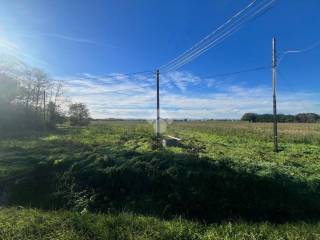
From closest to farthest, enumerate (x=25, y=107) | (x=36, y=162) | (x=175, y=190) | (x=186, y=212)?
1. (x=186, y=212)
2. (x=175, y=190)
3. (x=36, y=162)
4. (x=25, y=107)

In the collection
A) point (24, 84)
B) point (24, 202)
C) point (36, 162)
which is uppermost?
point (24, 84)

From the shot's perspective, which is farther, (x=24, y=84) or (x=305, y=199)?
(x=24, y=84)

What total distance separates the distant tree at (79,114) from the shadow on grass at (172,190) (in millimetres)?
71733

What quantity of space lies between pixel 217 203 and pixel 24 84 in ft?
166

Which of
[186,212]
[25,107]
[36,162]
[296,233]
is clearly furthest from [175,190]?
[25,107]

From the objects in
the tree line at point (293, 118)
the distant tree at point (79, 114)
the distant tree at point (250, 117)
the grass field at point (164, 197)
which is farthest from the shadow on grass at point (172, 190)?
the distant tree at point (250, 117)

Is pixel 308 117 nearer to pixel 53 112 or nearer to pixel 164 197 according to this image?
pixel 53 112

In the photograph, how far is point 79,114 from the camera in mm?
86562

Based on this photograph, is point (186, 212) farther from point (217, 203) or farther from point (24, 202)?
point (24, 202)

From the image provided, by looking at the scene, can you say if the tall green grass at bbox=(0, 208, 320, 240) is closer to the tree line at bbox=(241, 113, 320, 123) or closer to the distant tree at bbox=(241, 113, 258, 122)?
the tree line at bbox=(241, 113, 320, 123)

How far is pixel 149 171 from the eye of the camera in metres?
11.7

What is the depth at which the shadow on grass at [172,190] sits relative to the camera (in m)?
9.49

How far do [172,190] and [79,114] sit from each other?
260 ft

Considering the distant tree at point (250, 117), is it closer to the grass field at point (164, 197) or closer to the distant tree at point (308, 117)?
the distant tree at point (308, 117)
